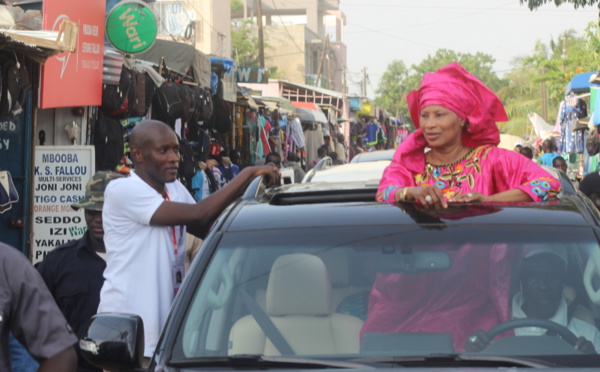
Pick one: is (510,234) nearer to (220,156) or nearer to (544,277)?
(544,277)

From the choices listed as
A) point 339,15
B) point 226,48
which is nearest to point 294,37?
point 226,48

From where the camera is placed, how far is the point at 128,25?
37.8ft

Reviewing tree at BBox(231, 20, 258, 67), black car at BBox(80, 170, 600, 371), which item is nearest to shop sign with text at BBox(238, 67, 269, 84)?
black car at BBox(80, 170, 600, 371)

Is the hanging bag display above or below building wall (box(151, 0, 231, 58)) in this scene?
below

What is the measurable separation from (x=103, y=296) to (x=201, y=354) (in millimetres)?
1480

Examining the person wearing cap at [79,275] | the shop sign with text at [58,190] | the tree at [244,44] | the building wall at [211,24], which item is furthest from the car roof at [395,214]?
the tree at [244,44]

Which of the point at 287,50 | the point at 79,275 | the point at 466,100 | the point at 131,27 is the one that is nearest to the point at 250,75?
the point at 131,27

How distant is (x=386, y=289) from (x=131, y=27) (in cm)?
885

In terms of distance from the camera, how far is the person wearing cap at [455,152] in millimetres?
4242

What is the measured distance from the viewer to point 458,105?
4340 mm

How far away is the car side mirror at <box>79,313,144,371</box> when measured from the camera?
3055 mm

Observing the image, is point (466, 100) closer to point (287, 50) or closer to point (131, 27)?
point (131, 27)

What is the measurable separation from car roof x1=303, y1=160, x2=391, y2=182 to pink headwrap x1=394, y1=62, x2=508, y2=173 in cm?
445

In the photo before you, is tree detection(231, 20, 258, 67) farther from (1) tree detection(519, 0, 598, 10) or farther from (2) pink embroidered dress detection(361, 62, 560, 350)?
(2) pink embroidered dress detection(361, 62, 560, 350)
